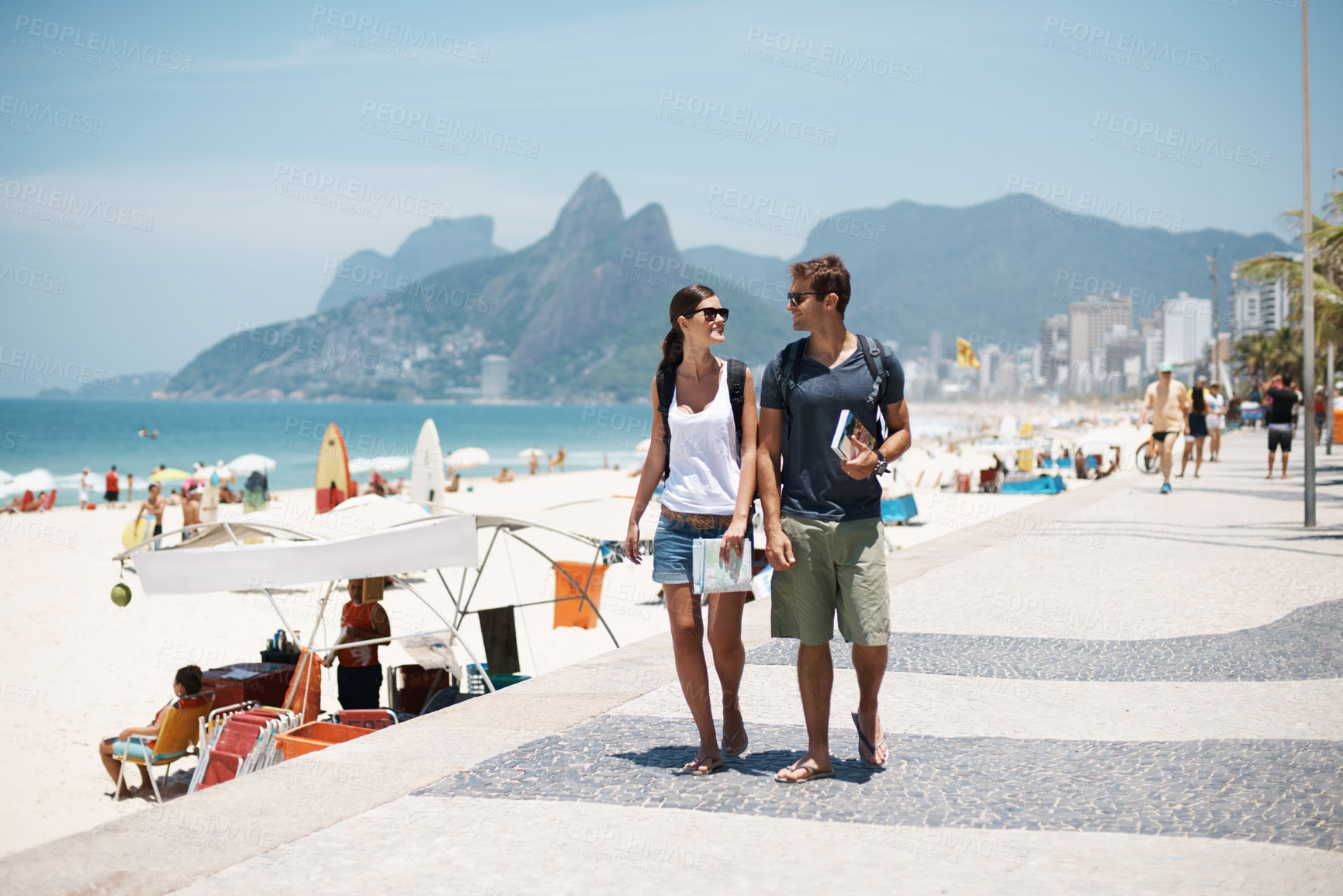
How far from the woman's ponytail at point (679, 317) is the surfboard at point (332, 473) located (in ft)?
35.5

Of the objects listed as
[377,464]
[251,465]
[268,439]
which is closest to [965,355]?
[377,464]

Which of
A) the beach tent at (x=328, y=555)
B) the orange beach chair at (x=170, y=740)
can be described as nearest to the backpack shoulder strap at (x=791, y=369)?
the beach tent at (x=328, y=555)

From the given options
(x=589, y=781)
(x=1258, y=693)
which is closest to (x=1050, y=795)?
(x=589, y=781)

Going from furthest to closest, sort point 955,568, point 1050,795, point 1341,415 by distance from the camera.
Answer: point 1341,415, point 955,568, point 1050,795

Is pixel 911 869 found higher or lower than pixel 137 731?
higher

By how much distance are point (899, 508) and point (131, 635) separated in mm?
10858

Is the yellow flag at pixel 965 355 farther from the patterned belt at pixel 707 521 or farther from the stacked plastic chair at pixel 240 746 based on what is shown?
the patterned belt at pixel 707 521

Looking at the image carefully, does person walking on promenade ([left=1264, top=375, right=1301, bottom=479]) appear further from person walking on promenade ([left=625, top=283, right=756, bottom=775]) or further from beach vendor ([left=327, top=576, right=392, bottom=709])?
person walking on promenade ([left=625, top=283, right=756, bottom=775])

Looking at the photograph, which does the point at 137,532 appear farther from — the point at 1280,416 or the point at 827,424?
the point at 1280,416

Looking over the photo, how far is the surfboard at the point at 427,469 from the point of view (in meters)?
14.5

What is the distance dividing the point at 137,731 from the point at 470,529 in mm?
2545

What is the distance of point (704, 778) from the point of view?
3.81m

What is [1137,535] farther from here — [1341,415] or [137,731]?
[1341,415]

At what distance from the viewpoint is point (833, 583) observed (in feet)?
12.1
